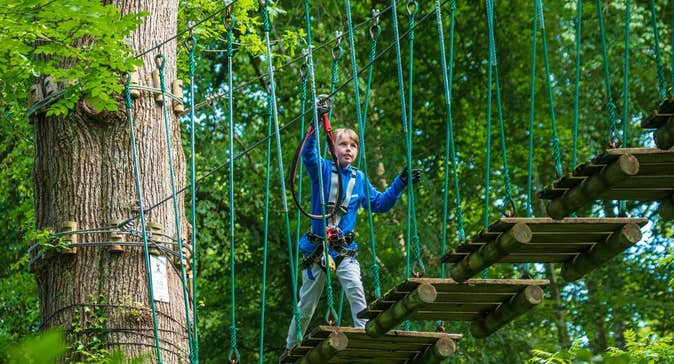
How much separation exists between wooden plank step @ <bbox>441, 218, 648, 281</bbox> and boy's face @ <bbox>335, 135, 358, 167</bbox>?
127cm

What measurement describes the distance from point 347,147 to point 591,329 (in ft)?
35.1

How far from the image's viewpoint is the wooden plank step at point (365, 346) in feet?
→ 16.4

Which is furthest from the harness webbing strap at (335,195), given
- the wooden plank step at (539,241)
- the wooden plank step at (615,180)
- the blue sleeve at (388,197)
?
the wooden plank step at (615,180)

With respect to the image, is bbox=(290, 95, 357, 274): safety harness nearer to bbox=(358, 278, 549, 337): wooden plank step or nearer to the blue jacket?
the blue jacket

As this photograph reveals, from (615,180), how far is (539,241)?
1.69ft

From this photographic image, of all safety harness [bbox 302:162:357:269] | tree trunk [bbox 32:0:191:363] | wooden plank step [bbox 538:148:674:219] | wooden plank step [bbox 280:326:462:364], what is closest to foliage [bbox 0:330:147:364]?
wooden plank step [bbox 538:148:674:219]

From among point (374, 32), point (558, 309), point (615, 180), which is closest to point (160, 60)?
point (374, 32)

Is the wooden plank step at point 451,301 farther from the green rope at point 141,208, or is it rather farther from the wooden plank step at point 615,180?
the green rope at point 141,208

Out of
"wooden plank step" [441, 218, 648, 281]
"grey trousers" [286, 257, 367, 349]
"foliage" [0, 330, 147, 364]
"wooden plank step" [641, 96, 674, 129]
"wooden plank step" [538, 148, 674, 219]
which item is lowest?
"foliage" [0, 330, 147, 364]

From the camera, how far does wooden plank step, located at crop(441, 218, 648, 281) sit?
14.9 feet

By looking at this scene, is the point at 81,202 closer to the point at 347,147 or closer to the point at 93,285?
the point at 93,285

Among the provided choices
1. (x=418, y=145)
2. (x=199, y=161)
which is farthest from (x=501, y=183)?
(x=199, y=161)

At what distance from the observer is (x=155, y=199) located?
6406mm

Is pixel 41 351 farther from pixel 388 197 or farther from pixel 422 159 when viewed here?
pixel 422 159
